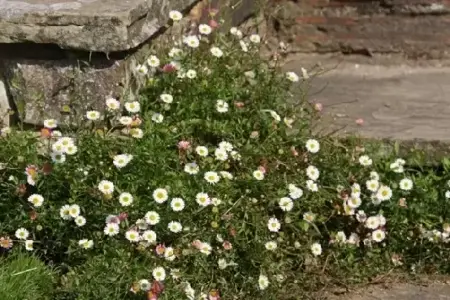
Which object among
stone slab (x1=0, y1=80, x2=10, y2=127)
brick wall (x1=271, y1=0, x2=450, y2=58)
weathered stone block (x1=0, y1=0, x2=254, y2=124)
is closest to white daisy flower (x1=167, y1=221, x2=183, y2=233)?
weathered stone block (x1=0, y1=0, x2=254, y2=124)

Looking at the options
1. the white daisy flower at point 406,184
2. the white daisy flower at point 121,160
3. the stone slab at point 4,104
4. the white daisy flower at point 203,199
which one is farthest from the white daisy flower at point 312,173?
the stone slab at point 4,104

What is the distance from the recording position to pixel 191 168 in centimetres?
Result: 301

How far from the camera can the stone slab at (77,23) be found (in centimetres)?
311

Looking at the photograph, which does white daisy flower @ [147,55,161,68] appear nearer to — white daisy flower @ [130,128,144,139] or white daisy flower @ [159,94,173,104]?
white daisy flower @ [159,94,173,104]

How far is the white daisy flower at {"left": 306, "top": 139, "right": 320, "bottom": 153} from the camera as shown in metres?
3.23

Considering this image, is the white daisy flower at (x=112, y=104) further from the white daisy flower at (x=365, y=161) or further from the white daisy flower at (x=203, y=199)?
the white daisy flower at (x=365, y=161)

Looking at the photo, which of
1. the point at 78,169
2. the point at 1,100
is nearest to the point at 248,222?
the point at 78,169

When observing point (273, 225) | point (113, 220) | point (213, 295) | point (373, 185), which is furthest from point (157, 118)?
point (373, 185)

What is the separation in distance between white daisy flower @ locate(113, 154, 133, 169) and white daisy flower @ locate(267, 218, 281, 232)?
0.56m

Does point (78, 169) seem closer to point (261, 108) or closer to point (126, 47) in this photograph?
point (126, 47)

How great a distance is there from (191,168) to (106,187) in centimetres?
32

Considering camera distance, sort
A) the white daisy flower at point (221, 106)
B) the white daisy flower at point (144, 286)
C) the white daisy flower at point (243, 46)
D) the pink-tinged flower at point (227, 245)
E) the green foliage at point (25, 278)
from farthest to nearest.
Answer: the white daisy flower at point (243, 46) < the white daisy flower at point (221, 106) < the pink-tinged flower at point (227, 245) < the green foliage at point (25, 278) < the white daisy flower at point (144, 286)

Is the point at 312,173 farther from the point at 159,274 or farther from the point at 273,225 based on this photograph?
the point at 159,274

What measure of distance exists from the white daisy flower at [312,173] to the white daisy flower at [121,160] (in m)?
0.70
